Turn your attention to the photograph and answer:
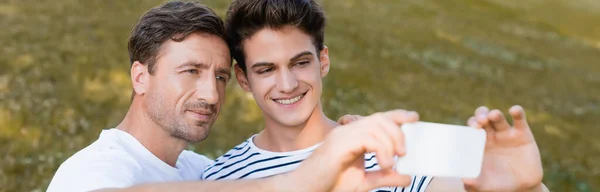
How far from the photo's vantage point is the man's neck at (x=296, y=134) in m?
5.47

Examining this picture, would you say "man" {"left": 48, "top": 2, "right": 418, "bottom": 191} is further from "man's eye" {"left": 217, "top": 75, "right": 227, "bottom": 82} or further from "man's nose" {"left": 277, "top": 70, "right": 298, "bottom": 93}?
"man's nose" {"left": 277, "top": 70, "right": 298, "bottom": 93}

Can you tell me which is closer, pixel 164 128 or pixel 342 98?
pixel 164 128

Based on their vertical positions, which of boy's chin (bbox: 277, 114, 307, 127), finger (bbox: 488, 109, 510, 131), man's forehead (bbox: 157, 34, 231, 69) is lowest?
boy's chin (bbox: 277, 114, 307, 127)

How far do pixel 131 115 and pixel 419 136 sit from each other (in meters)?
3.16

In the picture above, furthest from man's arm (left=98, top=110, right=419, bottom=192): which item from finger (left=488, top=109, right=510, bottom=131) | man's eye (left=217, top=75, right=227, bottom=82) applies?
man's eye (left=217, top=75, right=227, bottom=82)

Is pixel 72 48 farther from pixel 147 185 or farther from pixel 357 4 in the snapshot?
pixel 357 4

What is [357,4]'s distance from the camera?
1120 inches

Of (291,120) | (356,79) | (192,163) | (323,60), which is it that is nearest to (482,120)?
(291,120)

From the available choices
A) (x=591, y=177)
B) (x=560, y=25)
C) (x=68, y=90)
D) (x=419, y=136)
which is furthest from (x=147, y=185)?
(x=560, y=25)

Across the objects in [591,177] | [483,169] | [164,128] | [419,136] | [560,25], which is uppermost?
[419,136]

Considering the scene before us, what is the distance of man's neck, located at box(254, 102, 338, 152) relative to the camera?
5469 millimetres

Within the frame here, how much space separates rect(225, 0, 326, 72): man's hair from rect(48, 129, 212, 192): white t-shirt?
3.41ft

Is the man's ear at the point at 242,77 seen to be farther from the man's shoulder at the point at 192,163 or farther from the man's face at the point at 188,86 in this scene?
the man's shoulder at the point at 192,163

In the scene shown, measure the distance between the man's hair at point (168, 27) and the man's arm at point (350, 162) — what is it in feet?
7.17
